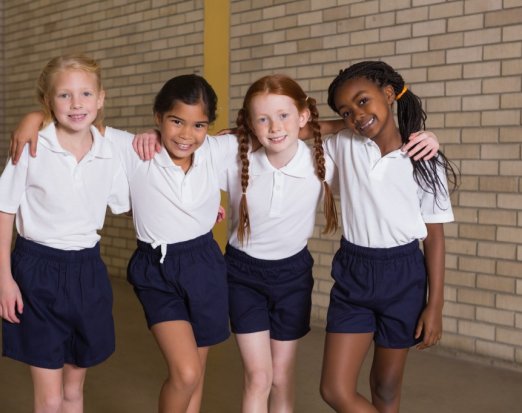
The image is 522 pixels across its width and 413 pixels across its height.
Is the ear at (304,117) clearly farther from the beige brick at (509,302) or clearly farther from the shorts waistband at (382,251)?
the beige brick at (509,302)

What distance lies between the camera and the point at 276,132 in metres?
2.50

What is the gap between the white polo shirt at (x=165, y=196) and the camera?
2525 mm

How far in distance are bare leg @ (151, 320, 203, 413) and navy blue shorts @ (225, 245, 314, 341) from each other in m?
0.24

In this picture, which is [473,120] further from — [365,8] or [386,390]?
[386,390]

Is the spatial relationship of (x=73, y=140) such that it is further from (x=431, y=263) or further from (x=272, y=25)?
(x=272, y=25)

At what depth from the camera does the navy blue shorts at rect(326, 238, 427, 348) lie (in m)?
2.42

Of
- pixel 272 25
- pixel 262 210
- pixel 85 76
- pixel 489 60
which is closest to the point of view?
pixel 85 76

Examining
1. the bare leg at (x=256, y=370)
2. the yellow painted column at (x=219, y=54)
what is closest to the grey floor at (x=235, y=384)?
the bare leg at (x=256, y=370)

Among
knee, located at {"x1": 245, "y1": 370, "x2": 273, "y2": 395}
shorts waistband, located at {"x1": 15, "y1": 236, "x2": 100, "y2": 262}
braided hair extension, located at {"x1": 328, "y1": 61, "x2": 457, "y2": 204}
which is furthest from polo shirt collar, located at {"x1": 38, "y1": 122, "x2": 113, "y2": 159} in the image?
knee, located at {"x1": 245, "y1": 370, "x2": 273, "y2": 395}

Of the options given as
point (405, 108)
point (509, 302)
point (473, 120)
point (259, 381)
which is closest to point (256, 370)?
point (259, 381)

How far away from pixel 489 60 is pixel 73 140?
262 cm

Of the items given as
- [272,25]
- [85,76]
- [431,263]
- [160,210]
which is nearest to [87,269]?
[160,210]

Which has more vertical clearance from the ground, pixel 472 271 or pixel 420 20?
pixel 420 20

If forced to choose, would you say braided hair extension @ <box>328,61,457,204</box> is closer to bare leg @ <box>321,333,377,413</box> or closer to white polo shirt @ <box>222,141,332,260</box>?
white polo shirt @ <box>222,141,332,260</box>
